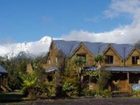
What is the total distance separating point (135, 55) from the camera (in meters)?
80.9

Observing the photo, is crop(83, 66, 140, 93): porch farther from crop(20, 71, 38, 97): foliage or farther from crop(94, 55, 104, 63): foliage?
crop(20, 71, 38, 97): foliage

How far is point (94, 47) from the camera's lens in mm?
80438

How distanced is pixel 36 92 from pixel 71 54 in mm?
23295

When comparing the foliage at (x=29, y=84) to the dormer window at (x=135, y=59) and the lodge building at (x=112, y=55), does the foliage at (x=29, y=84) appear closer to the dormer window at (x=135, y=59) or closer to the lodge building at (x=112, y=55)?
the lodge building at (x=112, y=55)

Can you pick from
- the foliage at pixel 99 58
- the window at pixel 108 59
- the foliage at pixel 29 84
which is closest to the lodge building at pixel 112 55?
the window at pixel 108 59

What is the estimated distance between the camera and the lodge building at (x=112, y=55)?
7625 cm

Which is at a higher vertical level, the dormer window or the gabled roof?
the gabled roof

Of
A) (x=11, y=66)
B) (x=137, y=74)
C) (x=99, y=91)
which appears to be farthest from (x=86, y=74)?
(x=11, y=66)

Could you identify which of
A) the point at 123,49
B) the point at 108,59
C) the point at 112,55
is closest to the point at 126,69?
the point at 112,55

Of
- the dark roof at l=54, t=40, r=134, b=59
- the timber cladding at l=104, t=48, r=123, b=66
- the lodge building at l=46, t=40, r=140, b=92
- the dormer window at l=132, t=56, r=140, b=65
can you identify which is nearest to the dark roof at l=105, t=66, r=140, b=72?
the lodge building at l=46, t=40, r=140, b=92

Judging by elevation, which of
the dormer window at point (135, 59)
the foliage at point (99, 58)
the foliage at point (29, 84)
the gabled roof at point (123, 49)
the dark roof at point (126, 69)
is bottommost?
the foliage at point (29, 84)

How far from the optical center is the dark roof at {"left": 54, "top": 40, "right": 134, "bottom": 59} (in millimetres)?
78438

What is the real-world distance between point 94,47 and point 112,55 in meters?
3.70

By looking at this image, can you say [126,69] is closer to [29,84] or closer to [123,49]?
[123,49]
